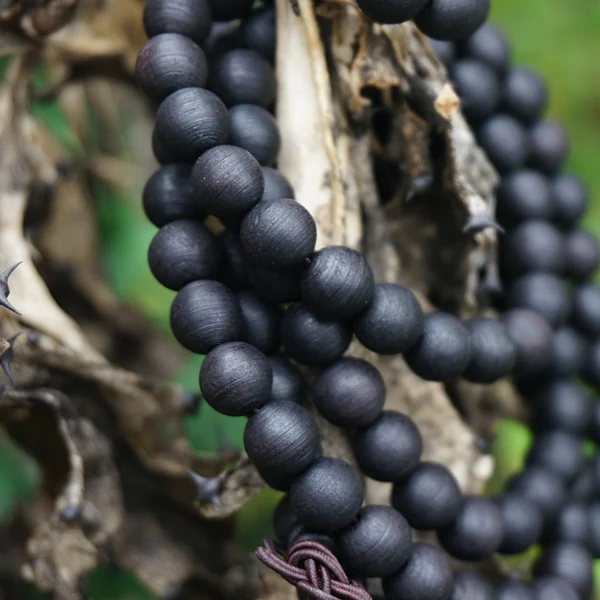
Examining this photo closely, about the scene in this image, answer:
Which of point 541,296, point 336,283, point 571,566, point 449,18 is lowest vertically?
point 571,566

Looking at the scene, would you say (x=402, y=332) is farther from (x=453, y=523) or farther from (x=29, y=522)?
(x=29, y=522)

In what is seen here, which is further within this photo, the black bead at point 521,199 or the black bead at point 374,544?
the black bead at point 521,199

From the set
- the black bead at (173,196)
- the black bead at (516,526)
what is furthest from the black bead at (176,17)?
the black bead at (516,526)

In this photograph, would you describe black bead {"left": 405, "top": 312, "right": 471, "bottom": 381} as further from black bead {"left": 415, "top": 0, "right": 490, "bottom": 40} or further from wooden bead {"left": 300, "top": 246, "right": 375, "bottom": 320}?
black bead {"left": 415, "top": 0, "right": 490, "bottom": 40}

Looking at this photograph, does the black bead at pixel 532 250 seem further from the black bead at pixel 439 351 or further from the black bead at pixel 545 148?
the black bead at pixel 439 351

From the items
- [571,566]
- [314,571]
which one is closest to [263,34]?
[314,571]

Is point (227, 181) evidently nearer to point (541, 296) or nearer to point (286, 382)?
point (286, 382)

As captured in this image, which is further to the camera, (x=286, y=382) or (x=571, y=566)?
(x=571, y=566)
